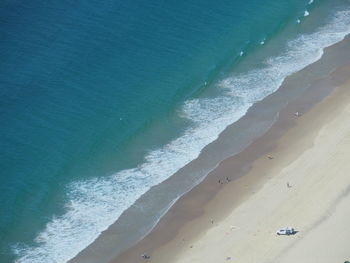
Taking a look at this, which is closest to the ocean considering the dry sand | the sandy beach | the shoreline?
the shoreline

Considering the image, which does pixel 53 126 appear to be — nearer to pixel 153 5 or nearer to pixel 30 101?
pixel 30 101

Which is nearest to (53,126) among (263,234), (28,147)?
(28,147)

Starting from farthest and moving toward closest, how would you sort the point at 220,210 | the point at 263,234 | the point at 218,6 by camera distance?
the point at 218,6
the point at 220,210
the point at 263,234

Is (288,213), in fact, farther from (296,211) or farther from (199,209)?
(199,209)

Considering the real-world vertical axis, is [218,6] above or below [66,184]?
above

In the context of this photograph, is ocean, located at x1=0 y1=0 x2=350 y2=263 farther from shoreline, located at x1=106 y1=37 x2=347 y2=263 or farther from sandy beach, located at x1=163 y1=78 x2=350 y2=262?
sandy beach, located at x1=163 y1=78 x2=350 y2=262

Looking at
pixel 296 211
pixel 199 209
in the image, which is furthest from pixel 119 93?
pixel 296 211
